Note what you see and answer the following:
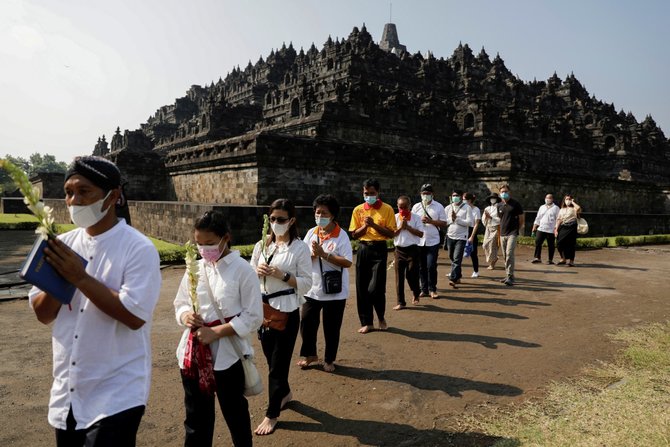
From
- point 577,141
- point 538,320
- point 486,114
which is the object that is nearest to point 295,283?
point 538,320

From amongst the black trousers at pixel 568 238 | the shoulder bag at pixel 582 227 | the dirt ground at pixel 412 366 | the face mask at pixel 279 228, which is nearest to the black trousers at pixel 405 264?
the dirt ground at pixel 412 366

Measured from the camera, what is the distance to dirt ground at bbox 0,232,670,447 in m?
3.25

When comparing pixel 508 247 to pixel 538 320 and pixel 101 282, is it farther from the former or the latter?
pixel 101 282

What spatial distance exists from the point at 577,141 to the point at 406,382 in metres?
37.4

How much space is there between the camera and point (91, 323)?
1.88 meters

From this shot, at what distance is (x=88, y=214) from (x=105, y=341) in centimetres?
56

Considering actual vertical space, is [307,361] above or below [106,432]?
below

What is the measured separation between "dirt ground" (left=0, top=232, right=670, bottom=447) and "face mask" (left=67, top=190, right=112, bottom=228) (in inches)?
76.2

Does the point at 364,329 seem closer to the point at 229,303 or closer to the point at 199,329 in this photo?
the point at 229,303

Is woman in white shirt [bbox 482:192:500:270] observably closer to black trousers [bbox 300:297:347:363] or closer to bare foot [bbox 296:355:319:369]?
black trousers [bbox 300:297:347:363]

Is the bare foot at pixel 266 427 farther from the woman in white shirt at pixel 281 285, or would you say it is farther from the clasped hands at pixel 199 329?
the clasped hands at pixel 199 329

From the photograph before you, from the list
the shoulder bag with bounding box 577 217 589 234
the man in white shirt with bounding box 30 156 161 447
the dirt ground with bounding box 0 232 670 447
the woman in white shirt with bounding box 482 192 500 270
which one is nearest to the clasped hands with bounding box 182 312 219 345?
the man in white shirt with bounding box 30 156 161 447

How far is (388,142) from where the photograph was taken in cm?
2305

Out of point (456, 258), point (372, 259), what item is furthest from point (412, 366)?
point (456, 258)
